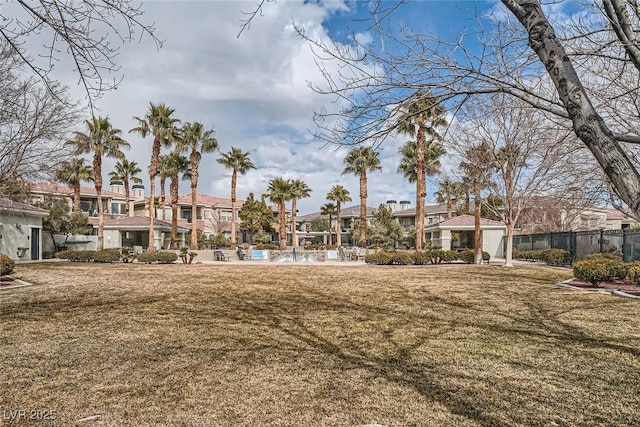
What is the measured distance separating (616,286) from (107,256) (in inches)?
1116

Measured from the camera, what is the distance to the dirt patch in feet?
42.5

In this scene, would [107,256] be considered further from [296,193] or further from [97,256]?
[296,193]

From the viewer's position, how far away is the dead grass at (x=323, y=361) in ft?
14.0

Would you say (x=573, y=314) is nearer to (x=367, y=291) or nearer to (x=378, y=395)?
(x=367, y=291)

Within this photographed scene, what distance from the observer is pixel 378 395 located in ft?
15.3

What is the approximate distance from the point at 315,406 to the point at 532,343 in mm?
4370

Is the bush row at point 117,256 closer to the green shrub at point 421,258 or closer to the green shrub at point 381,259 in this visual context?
the green shrub at point 381,259

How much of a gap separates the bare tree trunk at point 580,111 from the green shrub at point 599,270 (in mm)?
13763

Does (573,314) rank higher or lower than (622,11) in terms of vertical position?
lower

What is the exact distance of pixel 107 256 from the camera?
97.2ft

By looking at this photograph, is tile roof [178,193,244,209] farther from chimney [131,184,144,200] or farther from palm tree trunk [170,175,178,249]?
palm tree trunk [170,175,178,249]

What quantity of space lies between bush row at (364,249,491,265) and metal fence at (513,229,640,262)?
587cm

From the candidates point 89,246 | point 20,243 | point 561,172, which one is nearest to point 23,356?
point 561,172

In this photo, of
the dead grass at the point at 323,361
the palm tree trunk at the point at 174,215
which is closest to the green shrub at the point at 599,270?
the dead grass at the point at 323,361
